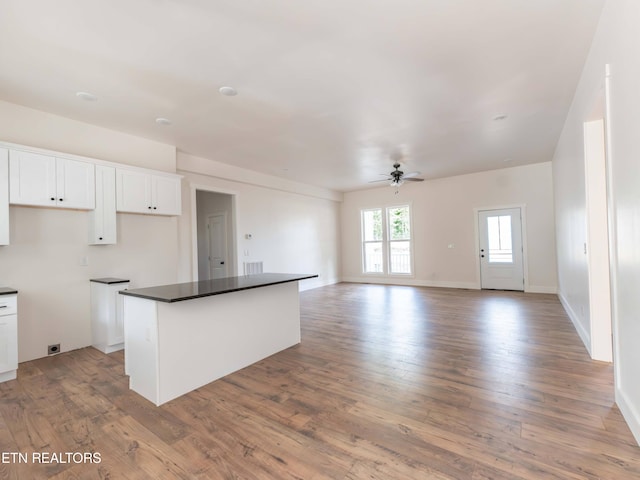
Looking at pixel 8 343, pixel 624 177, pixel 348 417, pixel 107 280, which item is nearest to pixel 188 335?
pixel 348 417

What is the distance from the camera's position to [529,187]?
22.9 ft

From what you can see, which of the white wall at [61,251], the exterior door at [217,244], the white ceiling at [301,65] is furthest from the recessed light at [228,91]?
the exterior door at [217,244]

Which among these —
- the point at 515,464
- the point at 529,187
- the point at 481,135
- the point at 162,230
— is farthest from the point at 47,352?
the point at 529,187

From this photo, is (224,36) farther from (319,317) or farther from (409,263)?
(409,263)

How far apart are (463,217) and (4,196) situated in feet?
27.4

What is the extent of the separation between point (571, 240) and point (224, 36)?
479 centimetres

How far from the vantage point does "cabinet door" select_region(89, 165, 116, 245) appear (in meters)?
3.96

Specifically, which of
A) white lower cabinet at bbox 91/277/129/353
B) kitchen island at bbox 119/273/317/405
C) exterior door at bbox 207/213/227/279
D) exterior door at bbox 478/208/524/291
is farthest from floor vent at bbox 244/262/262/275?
exterior door at bbox 478/208/524/291

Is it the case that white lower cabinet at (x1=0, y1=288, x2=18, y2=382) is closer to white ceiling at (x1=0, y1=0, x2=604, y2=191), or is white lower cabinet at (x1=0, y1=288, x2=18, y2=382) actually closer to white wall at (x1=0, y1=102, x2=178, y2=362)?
white wall at (x1=0, y1=102, x2=178, y2=362)

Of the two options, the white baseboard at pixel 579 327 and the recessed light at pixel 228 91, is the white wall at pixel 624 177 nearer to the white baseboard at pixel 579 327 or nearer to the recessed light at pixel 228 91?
the white baseboard at pixel 579 327

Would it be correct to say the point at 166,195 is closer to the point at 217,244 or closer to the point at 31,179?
the point at 31,179

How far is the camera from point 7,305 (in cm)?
301

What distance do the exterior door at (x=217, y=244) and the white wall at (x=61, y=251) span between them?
2.18 meters

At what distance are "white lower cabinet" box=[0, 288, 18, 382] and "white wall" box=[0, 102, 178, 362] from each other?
0.55 m
